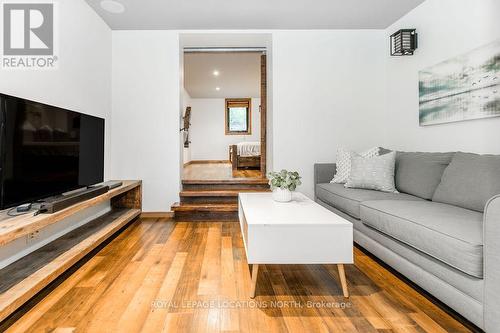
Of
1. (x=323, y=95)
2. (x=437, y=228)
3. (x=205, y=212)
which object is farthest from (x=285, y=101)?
(x=437, y=228)

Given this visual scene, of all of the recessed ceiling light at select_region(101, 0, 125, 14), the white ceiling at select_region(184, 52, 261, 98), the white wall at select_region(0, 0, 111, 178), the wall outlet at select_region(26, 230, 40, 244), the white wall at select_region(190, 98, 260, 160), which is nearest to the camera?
the wall outlet at select_region(26, 230, 40, 244)

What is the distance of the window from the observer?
10609mm

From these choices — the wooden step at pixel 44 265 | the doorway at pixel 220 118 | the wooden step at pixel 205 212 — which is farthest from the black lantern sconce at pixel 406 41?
the doorway at pixel 220 118

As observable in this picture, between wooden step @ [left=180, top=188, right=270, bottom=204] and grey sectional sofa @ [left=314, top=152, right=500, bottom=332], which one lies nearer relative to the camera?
grey sectional sofa @ [left=314, top=152, right=500, bottom=332]

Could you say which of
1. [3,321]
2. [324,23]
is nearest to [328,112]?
[324,23]

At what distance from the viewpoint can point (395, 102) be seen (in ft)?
12.8

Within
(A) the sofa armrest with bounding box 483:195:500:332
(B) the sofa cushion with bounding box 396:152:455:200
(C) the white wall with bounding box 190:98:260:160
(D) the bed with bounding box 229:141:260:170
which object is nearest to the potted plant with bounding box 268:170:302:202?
(B) the sofa cushion with bounding box 396:152:455:200

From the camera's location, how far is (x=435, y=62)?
3.10m

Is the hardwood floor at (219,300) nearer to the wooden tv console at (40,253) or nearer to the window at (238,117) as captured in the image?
the wooden tv console at (40,253)

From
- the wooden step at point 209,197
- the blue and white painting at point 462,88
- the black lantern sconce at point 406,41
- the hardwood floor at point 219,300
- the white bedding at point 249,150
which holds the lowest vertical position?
the hardwood floor at point 219,300

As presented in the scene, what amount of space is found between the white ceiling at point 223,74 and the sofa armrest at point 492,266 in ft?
15.5

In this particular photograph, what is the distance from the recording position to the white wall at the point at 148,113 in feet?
13.2

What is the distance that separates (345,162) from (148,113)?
275 cm

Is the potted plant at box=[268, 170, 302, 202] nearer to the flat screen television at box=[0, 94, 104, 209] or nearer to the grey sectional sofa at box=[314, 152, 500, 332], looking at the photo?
the grey sectional sofa at box=[314, 152, 500, 332]
